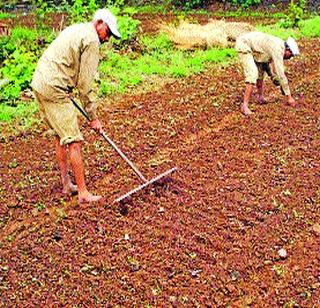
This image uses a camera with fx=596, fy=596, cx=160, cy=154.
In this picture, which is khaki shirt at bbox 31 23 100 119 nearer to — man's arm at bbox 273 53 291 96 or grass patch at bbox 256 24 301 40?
man's arm at bbox 273 53 291 96

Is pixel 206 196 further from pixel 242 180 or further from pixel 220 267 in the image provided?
pixel 220 267

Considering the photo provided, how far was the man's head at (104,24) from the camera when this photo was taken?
16.9 feet

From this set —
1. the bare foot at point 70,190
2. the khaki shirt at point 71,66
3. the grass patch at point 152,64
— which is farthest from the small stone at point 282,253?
the grass patch at point 152,64

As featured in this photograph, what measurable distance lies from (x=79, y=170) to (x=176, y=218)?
3.25ft

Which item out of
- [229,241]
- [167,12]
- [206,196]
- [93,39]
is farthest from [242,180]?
[167,12]

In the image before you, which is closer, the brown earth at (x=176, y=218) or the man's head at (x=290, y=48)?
the brown earth at (x=176, y=218)

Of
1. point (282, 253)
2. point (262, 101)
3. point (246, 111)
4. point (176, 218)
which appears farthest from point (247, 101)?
point (282, 253)

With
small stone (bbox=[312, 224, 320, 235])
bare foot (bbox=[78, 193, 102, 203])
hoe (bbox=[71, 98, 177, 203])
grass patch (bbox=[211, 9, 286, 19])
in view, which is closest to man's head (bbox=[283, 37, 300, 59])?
hoe (bbox=[71, 98, 177, 203])

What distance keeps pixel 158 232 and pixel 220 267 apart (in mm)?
717

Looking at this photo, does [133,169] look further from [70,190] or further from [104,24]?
[104,24]

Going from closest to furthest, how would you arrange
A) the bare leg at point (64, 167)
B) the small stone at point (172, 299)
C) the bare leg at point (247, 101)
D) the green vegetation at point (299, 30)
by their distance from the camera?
1. the small stone at point (172, 299)
2. the bare leg at point (64, 167)
3. the bare leg at point (247, 101)
4. the green vegetation at point (299, 30)

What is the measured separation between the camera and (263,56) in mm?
7953

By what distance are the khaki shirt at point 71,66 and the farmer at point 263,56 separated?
3091mm

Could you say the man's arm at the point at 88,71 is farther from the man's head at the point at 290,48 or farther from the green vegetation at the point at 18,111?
the man's head at the point at 290,48
